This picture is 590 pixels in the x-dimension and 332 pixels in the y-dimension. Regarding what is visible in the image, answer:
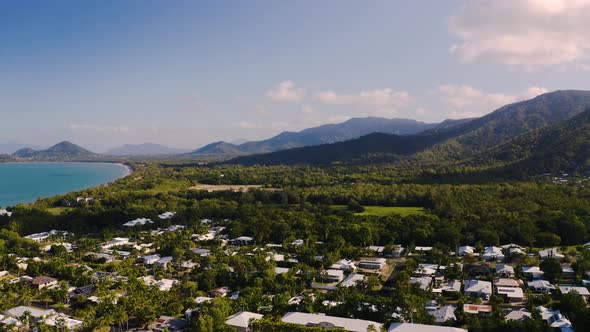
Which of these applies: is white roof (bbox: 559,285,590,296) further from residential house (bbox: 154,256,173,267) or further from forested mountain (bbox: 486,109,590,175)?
forested mountain (bbox: 486,109,590,175)

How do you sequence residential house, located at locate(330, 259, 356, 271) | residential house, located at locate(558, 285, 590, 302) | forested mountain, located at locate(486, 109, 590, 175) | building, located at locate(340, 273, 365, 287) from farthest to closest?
1. forested mountain, located at locate(486, 109, 590, 175)
2. residential house, located at locate(330, 259, 356, 271)
3. building, located at locate(340, 273, 365, 287)
4. residential house, located at locate(558, 285, 590, 302)

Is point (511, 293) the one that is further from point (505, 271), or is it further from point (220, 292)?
point (220, 292)

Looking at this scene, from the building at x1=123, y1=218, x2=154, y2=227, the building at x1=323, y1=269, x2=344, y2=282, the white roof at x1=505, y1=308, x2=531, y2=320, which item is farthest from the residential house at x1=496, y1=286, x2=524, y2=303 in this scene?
the building at x1=123, y1=218, x2=154, y2=227

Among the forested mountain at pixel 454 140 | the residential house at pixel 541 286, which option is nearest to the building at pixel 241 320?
the residential house at pixel 541 286

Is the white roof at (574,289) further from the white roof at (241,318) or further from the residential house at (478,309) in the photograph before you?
the white roof at (241,318)

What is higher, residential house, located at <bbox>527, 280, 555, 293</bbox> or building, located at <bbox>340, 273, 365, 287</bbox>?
building, located at <bbox>340, 273, 365, 287</bbox>

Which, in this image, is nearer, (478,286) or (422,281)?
(478,286)

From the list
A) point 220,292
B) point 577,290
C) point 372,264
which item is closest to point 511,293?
point 577,290
